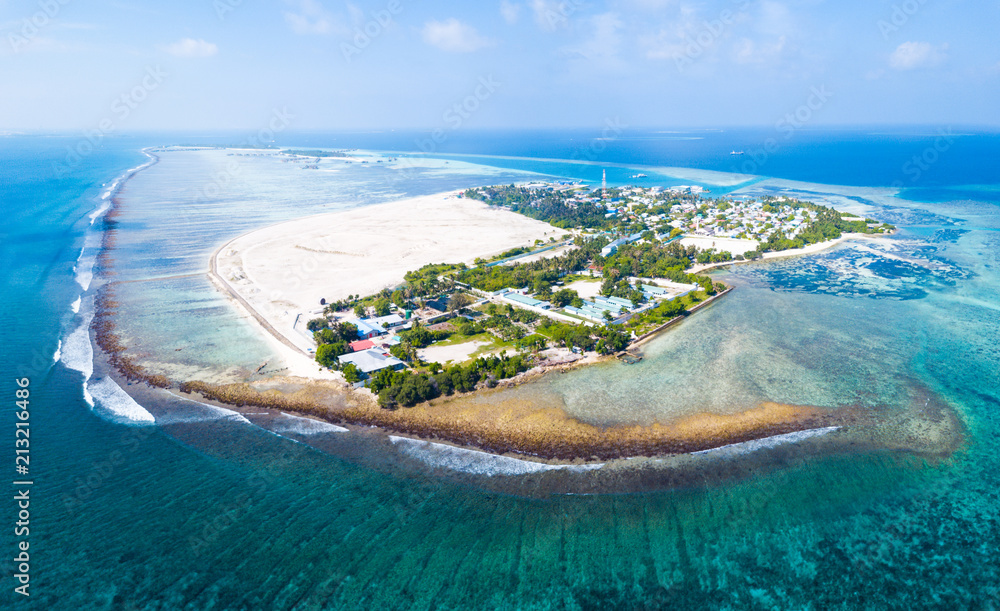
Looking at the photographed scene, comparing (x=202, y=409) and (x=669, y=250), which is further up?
(x=669, y=250)

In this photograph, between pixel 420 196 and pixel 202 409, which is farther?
pixel 420 196

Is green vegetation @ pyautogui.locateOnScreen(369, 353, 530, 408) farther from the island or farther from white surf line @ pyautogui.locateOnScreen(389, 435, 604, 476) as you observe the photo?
white surf line @ pyautogui.locateOnScreen(389, 435, 604, 476)

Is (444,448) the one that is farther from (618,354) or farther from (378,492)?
(618,354)

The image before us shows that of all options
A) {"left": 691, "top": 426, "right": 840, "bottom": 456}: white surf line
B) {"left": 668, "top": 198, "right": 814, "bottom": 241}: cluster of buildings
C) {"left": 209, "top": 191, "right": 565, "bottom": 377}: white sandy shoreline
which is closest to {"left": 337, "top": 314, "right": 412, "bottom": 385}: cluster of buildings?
{"left": 209, "top": 191, "right": 565, "bottom": 377}: white sandy shoreline

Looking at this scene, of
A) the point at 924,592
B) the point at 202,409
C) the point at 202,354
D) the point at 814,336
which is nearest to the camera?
the point at 924,592

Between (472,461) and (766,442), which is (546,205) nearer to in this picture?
(766,442)

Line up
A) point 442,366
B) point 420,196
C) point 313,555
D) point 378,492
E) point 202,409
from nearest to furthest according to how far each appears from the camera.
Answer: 1. point 313,555
2. point 378,492
3. point 202,409
4. point 442,366
5. point 420,196

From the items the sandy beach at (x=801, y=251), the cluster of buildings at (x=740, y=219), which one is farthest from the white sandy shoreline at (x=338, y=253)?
the sandy beach at (x=801, y=251)

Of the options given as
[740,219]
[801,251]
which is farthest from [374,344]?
[740,219]

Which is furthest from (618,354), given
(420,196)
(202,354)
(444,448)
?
(420,196)
